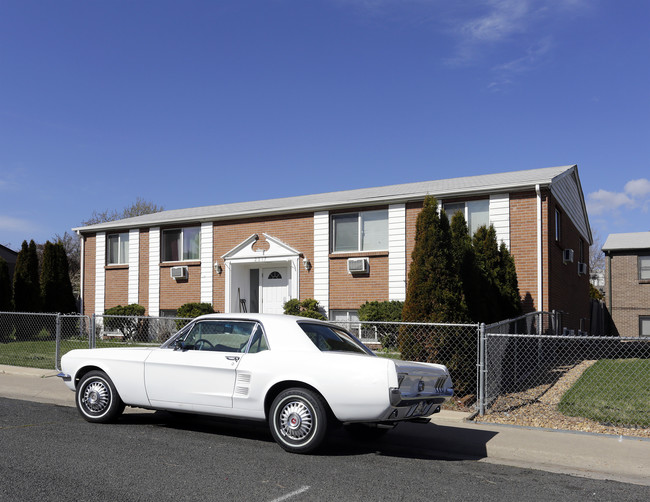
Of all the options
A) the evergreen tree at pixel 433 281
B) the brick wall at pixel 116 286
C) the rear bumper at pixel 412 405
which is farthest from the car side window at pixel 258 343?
the brick wall at pixel 116 286

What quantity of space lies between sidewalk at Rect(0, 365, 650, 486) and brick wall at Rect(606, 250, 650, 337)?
2343 cm

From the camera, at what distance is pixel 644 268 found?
28016mm

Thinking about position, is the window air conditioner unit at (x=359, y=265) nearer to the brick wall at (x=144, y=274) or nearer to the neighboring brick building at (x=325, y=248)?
the neighboring brick building at (x=325, y=248)

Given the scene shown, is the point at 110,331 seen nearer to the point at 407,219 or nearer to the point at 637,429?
the point at 407,219

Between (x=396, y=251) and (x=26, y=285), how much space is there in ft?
42.8

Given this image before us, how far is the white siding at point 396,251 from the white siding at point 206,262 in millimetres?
5934

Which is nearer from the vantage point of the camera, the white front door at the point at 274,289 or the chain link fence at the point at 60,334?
the chain link fence at the point at 60,334

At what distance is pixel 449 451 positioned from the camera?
654cm

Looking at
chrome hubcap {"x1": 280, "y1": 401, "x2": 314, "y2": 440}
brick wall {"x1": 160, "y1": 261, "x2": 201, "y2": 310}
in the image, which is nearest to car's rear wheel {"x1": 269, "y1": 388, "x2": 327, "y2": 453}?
chrome hubcap {"x1": 280, "y1": 401, "x2": 314, "y2": 440}

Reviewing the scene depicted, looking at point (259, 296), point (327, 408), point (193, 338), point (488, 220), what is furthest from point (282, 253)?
point (327, 408)

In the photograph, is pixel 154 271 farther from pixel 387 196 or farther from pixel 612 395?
pixel 612 395

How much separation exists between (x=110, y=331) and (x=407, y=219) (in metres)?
10.1

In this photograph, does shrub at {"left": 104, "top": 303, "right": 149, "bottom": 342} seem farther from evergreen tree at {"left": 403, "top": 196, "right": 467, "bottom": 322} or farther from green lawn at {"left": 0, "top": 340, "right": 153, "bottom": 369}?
→ evergreen tree at {"left": 403, "top": 196, "right": 467, "bottom": 322}

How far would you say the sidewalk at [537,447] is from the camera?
231 inches
